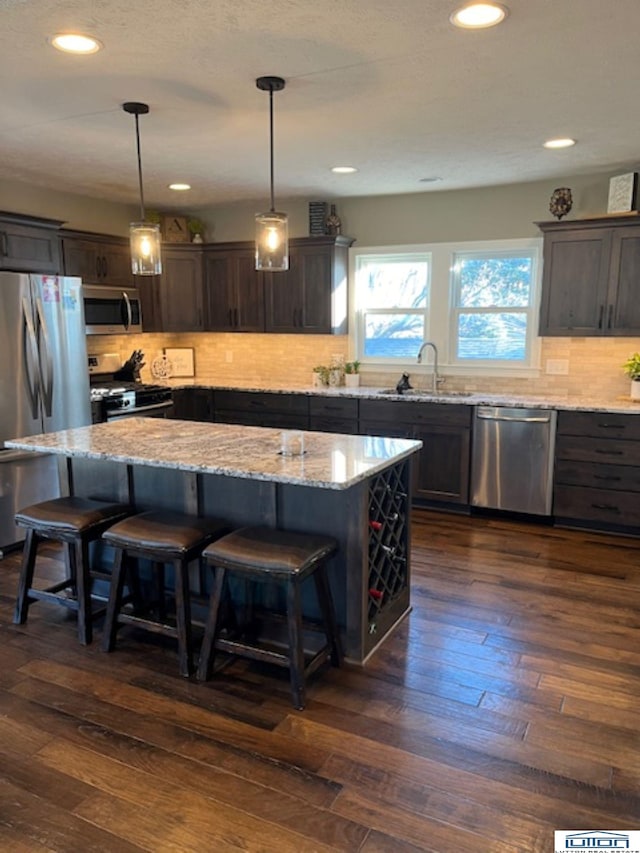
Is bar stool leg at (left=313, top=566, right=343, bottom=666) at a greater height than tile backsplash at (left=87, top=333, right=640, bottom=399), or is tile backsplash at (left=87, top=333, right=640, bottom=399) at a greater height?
tile backsplash at (left=87, top=333, right=640, bottom=399)

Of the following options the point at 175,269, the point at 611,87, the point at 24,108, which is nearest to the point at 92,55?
the point at 24,108

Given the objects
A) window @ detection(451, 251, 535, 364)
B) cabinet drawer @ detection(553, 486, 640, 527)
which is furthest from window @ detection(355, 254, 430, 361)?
cabinet drawer @ detection(553, 486, 640, 527)

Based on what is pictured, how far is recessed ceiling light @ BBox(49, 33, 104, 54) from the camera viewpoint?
2.29 meters

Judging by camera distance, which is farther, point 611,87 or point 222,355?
point 222,355

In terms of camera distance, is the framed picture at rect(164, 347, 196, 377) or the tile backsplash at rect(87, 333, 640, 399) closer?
the tile backsplash at rect(87, 333, 640, 399)

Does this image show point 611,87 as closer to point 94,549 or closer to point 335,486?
point 335,486

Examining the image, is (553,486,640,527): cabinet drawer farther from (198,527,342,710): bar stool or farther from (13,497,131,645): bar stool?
(13,497,131,645): bar stool

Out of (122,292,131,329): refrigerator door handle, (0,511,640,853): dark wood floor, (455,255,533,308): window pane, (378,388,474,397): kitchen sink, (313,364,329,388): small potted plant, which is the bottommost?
(0,511,640,853): dark wood floor

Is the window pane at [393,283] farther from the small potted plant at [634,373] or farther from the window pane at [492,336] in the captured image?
the small potted plant at [634,373]

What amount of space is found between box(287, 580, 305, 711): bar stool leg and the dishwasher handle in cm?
274

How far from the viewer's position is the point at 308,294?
5602 millimetres

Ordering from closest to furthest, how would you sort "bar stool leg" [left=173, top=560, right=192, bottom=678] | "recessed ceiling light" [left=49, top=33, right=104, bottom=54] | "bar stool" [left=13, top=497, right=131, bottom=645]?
"recessed ceiling light" [left=49, top=33, right=104, bottom=54], "bar stool leg" [left=173, top=560, right=192, bottom=678], "bar stool" [left=13, top=497, right=131, bottom=645]

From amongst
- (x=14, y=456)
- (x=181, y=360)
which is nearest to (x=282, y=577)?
(x=14, y=456)

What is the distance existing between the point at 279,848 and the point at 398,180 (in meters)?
4.35
